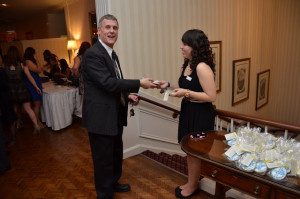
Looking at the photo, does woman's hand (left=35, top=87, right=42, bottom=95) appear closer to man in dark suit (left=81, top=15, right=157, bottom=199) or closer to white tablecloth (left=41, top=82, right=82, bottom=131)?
white tablecloth (left=41, top=82, right=82, bottom=131)

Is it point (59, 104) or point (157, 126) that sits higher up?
point (59, 104)

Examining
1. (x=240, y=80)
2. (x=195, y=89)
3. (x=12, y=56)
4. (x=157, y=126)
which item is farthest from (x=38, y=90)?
(x=240, y=80)

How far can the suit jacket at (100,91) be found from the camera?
83.4 inches

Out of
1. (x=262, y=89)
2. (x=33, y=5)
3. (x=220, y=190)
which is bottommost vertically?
(x=220, y=190)

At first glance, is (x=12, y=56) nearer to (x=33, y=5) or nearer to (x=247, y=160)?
(x=247, y=160)

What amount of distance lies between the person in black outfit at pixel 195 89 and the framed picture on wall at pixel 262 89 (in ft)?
17.7

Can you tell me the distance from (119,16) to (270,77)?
6347 millimetres

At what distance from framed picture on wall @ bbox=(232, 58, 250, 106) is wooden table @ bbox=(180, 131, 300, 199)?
14.1 ft

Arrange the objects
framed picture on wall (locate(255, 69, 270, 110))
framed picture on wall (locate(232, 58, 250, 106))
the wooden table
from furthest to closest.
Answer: framed picture on wall (locate(255, 69, 270, 110)), framed picture on wall (locate(232, 58, 250, 106)), the wooden table

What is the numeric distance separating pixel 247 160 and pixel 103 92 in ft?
4.44

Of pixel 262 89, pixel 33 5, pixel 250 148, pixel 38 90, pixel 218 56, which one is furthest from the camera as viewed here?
pixel 33 5

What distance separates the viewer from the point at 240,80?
6.22 m

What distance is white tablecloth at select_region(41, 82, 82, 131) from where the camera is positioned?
4.92 m

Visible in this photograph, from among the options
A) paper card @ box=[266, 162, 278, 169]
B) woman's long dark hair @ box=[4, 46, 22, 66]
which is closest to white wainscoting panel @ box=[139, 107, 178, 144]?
paper card @ box=[266, 162, 278, 169]
